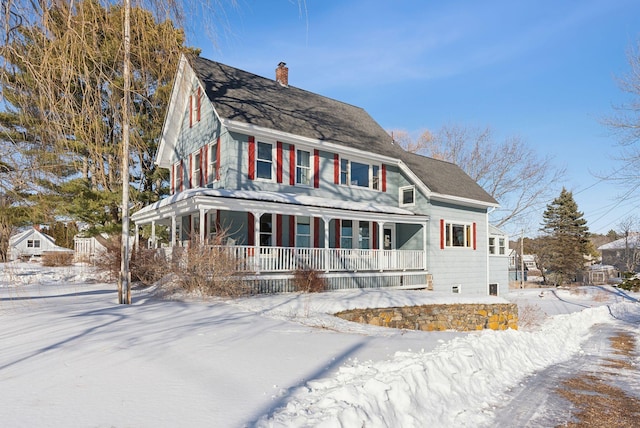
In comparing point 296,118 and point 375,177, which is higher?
point 296,118

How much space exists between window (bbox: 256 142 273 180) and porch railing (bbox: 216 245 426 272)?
2846mm

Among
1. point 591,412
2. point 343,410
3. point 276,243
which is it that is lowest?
point 591,412

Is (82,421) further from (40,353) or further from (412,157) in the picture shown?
(412,157)

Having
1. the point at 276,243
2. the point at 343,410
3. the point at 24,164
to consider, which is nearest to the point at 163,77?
the point at 24,164

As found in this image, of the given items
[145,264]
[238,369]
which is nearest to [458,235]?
[145,264]

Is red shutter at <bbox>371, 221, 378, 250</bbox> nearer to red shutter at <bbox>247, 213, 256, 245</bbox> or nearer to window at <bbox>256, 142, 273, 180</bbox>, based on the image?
window at <bbox>256, 142, 273, 180</bbox>

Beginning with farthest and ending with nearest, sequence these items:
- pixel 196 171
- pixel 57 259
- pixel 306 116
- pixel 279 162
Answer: pixel 57 259, pixel 306 116, pixel 196 171, pixel 279 162

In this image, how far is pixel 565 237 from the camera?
41.3 meters

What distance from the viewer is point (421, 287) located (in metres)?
18.0

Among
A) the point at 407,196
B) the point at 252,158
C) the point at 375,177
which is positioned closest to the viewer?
the point at 252,158

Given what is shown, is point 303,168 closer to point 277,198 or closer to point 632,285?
point 277,198

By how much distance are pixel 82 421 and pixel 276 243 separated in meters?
12.4

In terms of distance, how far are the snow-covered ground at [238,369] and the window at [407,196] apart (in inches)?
428

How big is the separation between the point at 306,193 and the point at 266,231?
7.37 ft
